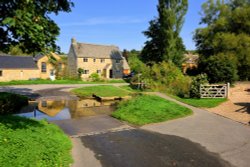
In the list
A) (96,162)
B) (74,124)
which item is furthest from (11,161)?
(74,124)

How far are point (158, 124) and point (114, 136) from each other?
3515 mm

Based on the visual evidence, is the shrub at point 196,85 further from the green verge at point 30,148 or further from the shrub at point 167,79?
the green verge at point 30,148

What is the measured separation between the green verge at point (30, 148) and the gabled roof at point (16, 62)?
3882 centimetres

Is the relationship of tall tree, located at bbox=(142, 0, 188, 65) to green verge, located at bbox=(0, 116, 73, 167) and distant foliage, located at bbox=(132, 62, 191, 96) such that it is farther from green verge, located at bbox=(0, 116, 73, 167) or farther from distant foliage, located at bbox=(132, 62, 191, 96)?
green verge, located at bbox=(0, 116, 73, 167)

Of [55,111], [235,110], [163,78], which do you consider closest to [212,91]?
[235,110]

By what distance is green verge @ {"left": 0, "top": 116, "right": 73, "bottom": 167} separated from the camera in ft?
23.4

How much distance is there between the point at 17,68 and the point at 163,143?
135 feet

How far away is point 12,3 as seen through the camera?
610 centimetres

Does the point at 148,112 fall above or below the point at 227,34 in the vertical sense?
below

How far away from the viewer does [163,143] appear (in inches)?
429

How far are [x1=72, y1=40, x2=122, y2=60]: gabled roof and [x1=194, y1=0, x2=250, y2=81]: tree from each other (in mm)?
21151

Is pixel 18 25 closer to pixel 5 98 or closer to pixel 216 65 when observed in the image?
pixel 5 98

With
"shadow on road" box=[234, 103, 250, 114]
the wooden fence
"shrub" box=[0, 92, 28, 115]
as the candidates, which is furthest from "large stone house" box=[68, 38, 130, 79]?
"shadow on road" box=[234, 103, 250, 114]

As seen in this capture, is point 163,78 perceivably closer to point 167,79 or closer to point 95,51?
point 167,79
